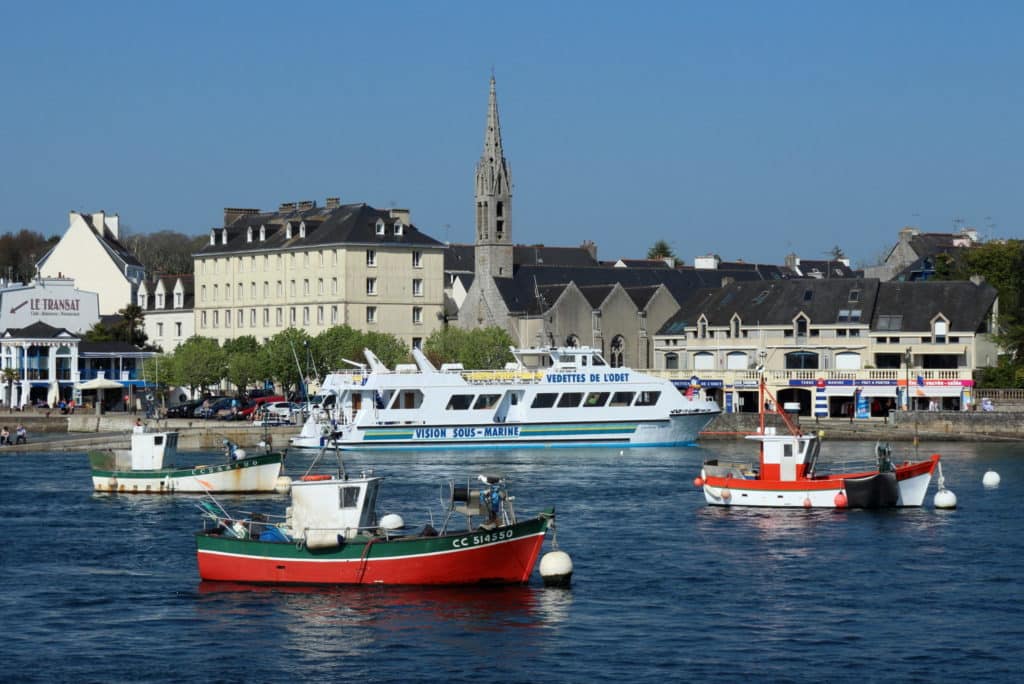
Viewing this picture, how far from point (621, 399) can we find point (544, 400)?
3845mm

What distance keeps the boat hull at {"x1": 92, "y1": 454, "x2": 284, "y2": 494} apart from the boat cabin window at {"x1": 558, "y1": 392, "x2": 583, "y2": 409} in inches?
1067

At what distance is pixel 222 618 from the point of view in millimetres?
37625

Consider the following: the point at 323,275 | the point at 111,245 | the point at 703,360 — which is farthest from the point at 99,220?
the point at 703,360

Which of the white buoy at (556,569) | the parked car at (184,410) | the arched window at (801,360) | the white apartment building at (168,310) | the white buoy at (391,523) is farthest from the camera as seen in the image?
the white apartment building at (168,310)

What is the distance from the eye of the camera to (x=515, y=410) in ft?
283

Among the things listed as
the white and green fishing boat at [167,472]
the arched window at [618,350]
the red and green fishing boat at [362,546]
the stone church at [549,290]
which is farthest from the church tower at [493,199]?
the red and green fishing boat at [362,546]

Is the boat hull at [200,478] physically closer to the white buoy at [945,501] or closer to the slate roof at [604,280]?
the white buoy at [945,501]

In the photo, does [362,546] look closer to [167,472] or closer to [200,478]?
[200,478]

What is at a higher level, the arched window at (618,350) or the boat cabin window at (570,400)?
the arched window at (618,350)

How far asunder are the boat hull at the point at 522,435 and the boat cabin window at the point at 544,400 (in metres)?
1.01

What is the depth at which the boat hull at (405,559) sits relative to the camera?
1545 inches

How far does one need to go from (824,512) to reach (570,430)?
31.6m

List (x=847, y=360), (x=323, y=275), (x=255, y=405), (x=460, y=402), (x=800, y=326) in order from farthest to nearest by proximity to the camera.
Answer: (x=323, y=275)
(x=800, y=326)
(x=847, y=360)
(x=255, y=405)
(x=460, y=402)

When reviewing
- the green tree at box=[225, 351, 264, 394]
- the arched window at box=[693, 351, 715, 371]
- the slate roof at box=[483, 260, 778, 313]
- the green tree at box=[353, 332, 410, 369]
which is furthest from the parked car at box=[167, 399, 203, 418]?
the arched window at box=[693, 351, 715, 371]
